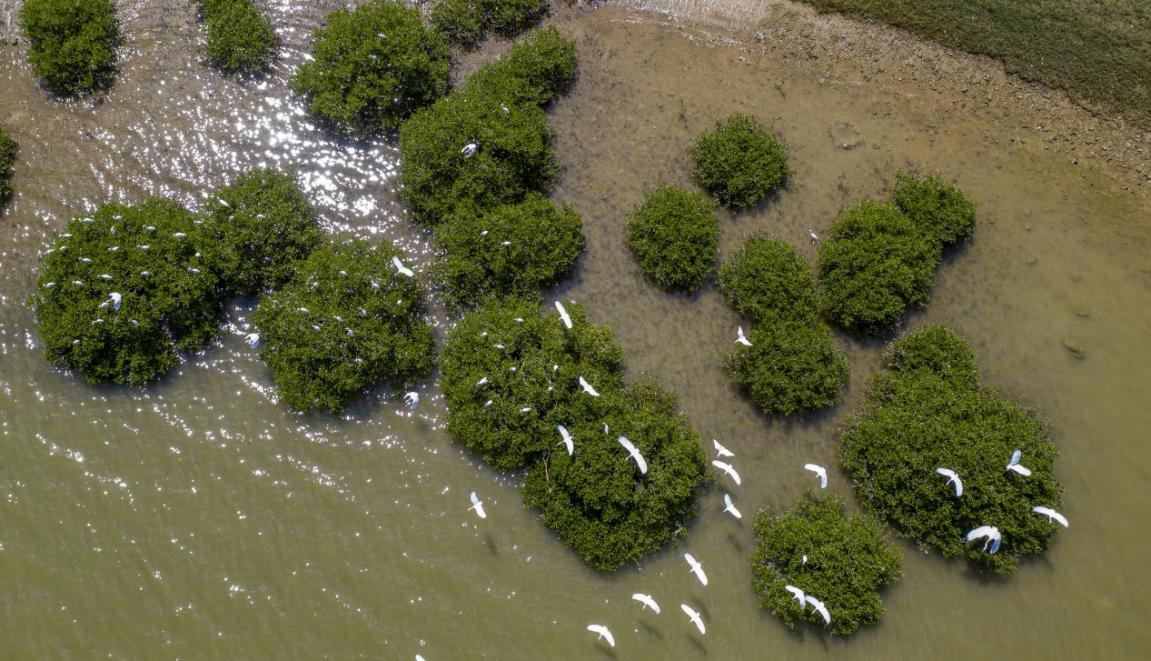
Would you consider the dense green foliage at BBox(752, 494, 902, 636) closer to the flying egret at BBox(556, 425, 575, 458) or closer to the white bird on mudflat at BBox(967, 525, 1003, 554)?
the white bird on mudflat at BBox(967, 525, 1003, 554)

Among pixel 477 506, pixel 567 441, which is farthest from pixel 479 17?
pixel 477 506

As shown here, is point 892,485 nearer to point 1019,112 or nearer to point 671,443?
point 671,443

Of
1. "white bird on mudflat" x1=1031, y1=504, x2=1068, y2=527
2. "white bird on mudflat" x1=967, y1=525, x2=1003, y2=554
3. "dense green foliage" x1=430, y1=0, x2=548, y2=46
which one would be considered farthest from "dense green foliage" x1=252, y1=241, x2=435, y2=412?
"white bird on mudflat" x1=1031, y1=504, x2=1068, y2=527

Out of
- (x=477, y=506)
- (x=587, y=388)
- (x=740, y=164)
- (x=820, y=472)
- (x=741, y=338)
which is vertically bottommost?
(x=820, y=472)

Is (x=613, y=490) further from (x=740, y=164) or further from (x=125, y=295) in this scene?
(x=125, y=295)

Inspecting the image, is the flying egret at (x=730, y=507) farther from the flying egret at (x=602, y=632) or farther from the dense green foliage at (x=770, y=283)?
the dense green foliage at (x=770, y=283)

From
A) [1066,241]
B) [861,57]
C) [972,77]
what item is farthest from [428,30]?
[1066,241]

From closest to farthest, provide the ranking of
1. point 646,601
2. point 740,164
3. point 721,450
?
point 646,601 → point 721,450 → point 740,164
